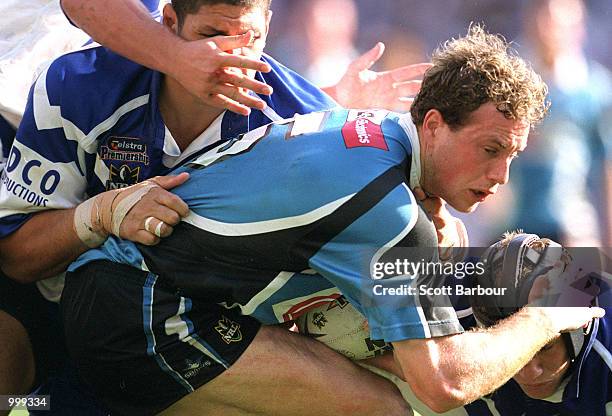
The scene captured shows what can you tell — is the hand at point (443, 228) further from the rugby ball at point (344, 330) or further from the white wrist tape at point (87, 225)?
the white wrist tape at point (87, 225)

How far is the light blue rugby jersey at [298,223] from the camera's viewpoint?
2840mm

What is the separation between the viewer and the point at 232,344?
313 centimetres

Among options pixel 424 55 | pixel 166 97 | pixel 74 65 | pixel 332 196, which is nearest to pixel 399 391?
pixel 332 196

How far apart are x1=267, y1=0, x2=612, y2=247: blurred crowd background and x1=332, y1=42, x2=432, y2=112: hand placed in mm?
1101

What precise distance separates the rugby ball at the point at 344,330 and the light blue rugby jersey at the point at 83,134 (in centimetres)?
69

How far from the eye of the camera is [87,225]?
10.6 ft

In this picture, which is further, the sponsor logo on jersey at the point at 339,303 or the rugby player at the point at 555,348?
the rugby player at the point at 555,348

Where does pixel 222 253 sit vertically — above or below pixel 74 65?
below

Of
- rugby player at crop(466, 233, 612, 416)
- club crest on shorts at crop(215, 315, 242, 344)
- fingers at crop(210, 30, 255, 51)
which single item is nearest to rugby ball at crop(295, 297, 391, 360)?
club crest on shorts at crop(215, 315, 242, 344)

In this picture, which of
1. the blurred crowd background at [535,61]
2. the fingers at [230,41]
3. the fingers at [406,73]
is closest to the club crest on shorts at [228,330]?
the fingers at [230,41]

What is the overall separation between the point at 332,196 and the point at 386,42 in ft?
11.7

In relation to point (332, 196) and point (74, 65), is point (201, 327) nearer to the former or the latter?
point (332, 196)

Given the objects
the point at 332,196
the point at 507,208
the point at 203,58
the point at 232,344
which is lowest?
the point at 507,208

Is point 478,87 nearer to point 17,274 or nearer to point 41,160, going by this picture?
point 41,160
